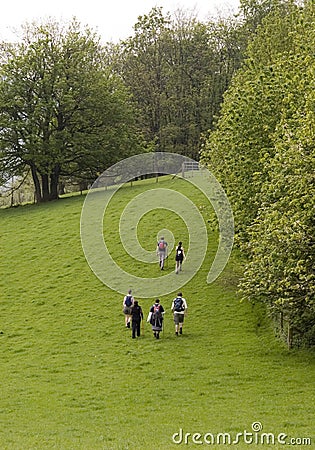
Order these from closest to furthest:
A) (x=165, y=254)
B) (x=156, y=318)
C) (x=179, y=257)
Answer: (x=156, y=318) < (x=179, y=257) < (x=165, y=254)

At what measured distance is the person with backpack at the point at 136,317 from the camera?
31773 mm

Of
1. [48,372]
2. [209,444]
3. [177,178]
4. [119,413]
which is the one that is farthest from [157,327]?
[177,178]

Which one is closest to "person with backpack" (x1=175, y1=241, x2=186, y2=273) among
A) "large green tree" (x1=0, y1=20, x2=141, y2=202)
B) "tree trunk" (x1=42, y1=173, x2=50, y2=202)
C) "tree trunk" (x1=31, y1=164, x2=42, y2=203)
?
"large green tree" (x1=0, y1=20, x2=141, y2=202)

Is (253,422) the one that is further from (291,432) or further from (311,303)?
(311,303)

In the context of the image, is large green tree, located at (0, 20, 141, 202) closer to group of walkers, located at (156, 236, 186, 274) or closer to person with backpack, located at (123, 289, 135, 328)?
group of walkers, located at (156, 236, 186, 274)

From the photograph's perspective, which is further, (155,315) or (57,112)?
(57,112)

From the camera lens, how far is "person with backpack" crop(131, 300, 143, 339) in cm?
3177

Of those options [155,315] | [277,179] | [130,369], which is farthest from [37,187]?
[277,179]

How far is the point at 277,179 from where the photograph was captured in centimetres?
2684

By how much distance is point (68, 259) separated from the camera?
1898 inches

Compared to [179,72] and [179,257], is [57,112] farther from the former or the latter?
[179,257]

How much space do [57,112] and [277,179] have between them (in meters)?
47.8

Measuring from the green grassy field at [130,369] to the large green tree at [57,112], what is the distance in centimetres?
Answer: 2265

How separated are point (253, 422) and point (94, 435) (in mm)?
4639
